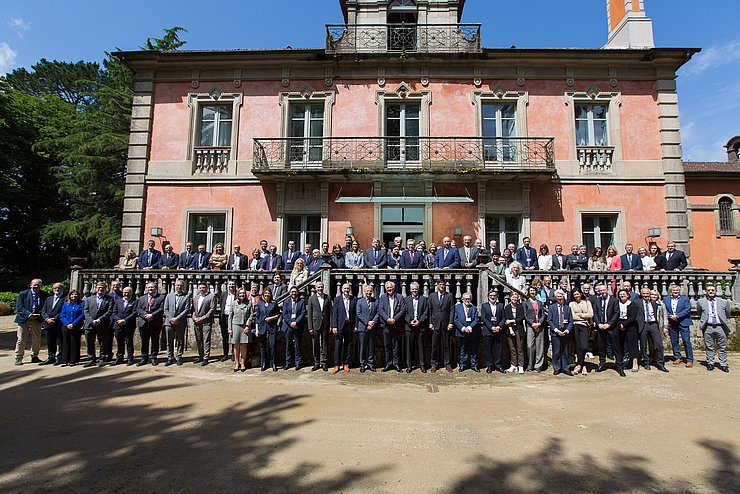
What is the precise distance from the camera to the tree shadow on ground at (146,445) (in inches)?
142

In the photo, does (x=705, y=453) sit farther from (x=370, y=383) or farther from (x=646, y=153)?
(x=646, y=153)

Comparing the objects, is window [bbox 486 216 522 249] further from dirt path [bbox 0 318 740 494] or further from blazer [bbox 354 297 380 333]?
blazer [bbox 354 297 380 333]

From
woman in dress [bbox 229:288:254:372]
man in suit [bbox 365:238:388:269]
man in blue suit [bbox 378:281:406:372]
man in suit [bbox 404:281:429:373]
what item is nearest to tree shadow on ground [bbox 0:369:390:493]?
woman in dress [bbox 229:288:254:372]

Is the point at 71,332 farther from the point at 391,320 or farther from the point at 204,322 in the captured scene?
the point at 391,320

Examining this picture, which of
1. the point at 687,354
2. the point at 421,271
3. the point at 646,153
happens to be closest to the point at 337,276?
the point at 421,271

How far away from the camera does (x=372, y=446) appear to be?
4.38 metres

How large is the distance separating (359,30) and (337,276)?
10.4 m

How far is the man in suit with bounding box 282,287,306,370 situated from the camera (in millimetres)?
8180

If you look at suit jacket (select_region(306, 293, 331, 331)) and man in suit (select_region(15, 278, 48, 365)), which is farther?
man in suit (select_region(15, 278, 48, 365))

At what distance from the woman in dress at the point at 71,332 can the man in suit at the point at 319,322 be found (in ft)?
16.2

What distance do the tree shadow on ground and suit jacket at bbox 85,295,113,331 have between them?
2044mm

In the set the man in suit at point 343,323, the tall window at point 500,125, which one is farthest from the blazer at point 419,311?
the tall window at point 500,125

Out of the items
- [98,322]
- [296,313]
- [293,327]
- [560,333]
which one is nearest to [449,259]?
[560,333]

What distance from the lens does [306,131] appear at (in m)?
14.4
